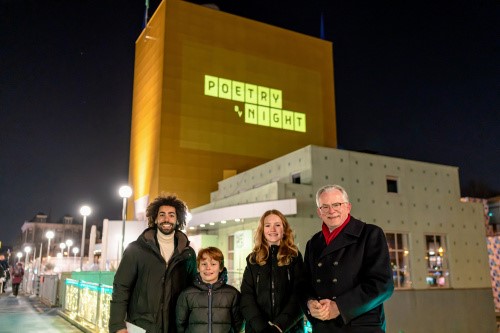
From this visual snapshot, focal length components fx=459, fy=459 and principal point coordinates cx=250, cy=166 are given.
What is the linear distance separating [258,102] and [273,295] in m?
32.7

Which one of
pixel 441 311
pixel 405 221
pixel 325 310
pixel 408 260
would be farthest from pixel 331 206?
pixel 441 311

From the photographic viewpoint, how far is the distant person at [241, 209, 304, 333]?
4438mm

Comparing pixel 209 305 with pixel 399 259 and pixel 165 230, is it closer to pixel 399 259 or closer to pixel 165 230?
pixel 165 230

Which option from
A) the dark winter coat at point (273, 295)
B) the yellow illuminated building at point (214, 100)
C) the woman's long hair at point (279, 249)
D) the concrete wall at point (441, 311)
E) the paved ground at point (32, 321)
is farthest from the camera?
the yellow illuminated building at point (214, 100)

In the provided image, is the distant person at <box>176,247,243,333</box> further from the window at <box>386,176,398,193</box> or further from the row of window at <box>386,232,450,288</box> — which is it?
the window at <box>386,176,398,193</box>

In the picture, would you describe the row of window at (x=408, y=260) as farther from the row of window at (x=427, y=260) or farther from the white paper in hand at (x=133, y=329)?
the white paper in hand at (x=133, y=329)

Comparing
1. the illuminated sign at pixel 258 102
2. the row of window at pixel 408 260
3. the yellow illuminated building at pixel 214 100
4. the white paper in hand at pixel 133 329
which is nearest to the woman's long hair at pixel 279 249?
the white paper in hand at pixel 133 329

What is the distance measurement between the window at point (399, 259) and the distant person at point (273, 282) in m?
18.2

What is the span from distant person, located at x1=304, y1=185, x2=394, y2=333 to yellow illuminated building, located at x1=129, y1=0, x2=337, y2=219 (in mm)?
28750

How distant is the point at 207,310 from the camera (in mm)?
4766

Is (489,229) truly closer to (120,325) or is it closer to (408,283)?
(408,283)

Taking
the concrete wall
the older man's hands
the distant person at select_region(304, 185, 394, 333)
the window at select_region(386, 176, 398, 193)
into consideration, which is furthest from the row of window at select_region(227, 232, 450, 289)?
the older man's hands

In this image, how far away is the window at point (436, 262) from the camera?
2252 centimetres

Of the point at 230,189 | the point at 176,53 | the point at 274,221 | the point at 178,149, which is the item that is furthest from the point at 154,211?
the point at 176,53
